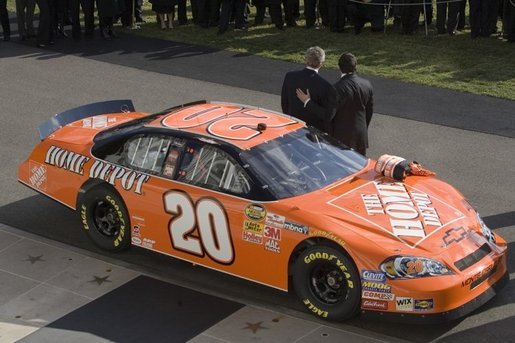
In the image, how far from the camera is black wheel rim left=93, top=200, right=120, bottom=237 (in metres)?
10.5

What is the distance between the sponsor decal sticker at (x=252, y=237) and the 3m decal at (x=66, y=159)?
2.22 metres

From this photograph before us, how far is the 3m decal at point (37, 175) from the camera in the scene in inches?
439

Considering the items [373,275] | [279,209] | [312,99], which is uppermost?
[312,99]

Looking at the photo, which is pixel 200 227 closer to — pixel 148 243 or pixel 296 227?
pixel 148 243

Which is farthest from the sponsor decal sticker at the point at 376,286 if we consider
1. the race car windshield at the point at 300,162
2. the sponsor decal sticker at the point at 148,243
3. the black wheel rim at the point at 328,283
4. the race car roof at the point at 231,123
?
the sponsor decal sticker at the point at 148,243

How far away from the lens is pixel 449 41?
1877cm

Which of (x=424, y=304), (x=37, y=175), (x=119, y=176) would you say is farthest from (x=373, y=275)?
(x=37, y=175)

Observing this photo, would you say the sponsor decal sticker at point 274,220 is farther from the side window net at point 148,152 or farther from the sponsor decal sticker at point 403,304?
the side window net at point 148,152

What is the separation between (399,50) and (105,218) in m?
9.12

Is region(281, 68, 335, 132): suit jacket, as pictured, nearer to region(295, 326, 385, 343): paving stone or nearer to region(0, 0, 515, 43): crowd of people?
region(295, 326, 385, 343): paving stone

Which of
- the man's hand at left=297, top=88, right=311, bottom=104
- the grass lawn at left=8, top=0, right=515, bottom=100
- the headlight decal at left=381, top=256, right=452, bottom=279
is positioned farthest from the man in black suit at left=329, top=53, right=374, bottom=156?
the grass lawn at left=8, top=0, right=515, bottom=100

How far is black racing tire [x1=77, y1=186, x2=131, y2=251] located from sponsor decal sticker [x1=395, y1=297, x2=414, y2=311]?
3.00 m

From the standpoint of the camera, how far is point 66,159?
35.9 ft

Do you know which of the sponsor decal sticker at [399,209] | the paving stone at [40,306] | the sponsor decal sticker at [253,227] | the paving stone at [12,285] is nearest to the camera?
the sponsor decal sticker at [399,209]
